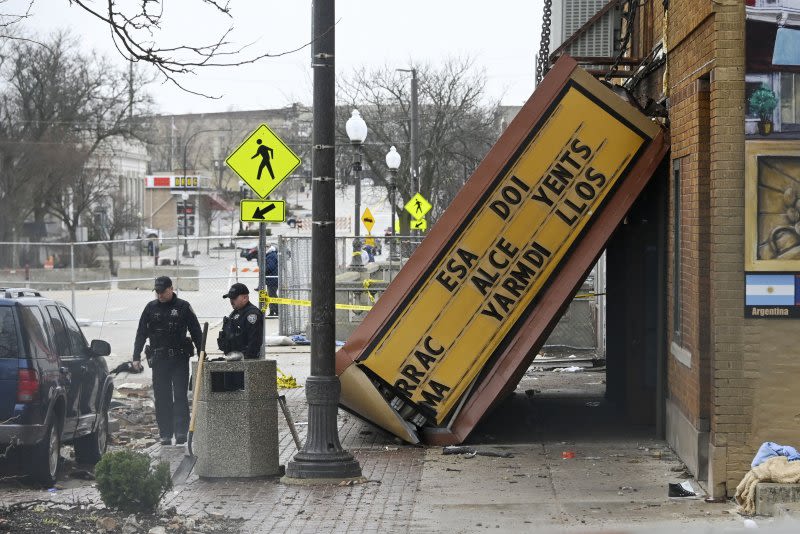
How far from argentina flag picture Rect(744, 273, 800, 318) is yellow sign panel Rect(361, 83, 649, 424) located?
3252 millimetres

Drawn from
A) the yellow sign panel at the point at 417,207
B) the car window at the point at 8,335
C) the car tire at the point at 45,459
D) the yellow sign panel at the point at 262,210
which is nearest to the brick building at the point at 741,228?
the car tire at the point at 45,459

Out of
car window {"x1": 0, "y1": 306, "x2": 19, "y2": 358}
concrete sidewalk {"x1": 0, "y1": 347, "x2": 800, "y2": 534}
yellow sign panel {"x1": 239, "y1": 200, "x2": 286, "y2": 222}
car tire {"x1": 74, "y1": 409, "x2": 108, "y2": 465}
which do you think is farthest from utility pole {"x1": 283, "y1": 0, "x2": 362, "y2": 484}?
yellow sign panel {"x1": 239, "y1": 200, "x2": 286, "y2": 222}

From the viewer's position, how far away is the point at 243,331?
1261 centimetres

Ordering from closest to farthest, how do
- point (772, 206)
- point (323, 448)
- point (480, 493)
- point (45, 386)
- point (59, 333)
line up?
point (772, 206)
point (480, 493)
point (323, 448)
point (45, 386)
point (59, 333)

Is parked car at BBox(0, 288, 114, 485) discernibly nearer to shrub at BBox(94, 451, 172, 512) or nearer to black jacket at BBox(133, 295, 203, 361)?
black jacket at BBox(133, 295, 203, 361)

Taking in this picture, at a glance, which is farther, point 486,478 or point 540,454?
point 540,454

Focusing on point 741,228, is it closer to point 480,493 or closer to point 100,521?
point 480,493

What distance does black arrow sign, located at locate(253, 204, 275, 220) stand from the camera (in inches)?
601

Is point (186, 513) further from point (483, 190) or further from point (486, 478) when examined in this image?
point (483, 190)

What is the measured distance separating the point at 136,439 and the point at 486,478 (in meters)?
5.21

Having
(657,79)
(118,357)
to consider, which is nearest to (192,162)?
(118,357)

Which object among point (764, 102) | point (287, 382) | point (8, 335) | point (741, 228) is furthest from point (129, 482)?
point (287, 382)

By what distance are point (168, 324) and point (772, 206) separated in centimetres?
709

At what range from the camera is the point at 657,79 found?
12.4m
